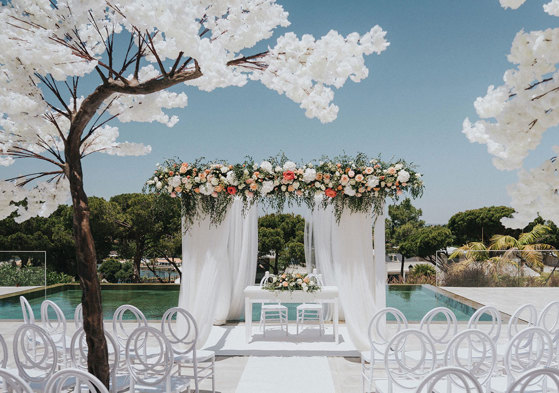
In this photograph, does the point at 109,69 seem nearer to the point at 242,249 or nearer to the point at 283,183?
the point at 283,183

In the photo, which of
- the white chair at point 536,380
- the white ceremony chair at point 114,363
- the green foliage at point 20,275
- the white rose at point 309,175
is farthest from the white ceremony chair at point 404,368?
the green foliage at point 20,275

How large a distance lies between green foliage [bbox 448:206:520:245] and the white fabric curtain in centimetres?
1685

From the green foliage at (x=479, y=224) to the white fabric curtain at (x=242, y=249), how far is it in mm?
16848

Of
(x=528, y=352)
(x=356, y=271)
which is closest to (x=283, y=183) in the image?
(x=356, y=271)

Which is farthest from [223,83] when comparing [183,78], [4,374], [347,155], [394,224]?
[394,224]

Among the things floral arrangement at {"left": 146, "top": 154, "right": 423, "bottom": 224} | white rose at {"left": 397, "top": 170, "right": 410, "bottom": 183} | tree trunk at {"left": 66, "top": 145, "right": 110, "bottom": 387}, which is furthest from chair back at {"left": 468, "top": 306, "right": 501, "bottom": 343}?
tree trunk at {"left": 66, "top": 145, "right": 110, "bottom": 387}

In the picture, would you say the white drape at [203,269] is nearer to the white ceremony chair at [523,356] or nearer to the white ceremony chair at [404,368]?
the white ceremony chair at [404,368]

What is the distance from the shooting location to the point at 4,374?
2.32 meters

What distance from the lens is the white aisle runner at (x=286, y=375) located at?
15.5 ft

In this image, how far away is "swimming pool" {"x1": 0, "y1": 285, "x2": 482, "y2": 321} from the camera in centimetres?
920

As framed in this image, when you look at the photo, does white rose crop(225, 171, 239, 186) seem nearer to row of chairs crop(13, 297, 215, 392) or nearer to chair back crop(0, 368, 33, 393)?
row of chairs crop(13, 297, 215, 392)

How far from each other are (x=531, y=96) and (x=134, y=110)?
7.26 feet

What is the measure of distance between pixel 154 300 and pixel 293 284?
5798mm

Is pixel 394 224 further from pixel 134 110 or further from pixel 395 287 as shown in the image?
pixel 134 110
